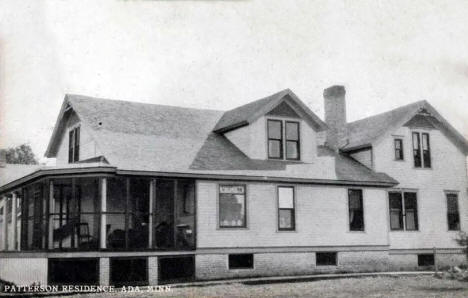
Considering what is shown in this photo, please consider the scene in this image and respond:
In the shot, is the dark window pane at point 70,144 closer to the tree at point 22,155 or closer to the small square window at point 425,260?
the small square window at point 425,260

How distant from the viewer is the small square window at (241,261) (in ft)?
77.1

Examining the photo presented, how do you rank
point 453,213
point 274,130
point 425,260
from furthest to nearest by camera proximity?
point 453,213 → point 425,260 → point 274,130

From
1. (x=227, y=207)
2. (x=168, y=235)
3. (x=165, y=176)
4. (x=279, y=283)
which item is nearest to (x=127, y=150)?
(x=165, y=176)

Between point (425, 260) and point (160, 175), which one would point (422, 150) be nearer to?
point (425, 260)

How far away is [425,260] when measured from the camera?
2878 centimetres

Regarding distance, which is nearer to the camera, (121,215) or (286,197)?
(121,215)

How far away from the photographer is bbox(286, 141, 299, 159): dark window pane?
26284 millimetres

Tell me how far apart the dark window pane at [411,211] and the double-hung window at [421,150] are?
1.54 metres

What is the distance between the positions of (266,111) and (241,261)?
Result: 6313 millimetres

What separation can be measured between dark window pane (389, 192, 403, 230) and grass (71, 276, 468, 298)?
597 cm

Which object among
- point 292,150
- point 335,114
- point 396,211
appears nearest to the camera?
point 292,150

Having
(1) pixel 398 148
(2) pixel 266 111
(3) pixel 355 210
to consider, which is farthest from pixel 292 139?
(1) pixel 398 148

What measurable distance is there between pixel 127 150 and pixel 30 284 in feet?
19.4

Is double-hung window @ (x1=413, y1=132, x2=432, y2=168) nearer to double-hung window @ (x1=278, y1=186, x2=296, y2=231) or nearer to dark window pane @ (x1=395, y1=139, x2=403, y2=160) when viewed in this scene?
dark window pane @ (x1=395, y1=139, x2=403, y2=160)
